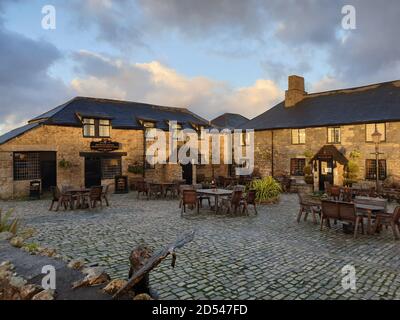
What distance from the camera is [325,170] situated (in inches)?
815

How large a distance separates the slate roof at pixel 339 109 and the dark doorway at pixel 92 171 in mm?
13620

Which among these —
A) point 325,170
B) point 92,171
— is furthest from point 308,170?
point 92,171

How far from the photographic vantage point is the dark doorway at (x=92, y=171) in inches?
763

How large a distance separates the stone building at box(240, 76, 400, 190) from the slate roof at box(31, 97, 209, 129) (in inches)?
266

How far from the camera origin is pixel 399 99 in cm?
1934

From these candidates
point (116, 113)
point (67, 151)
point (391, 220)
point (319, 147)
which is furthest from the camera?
point (116, 113)

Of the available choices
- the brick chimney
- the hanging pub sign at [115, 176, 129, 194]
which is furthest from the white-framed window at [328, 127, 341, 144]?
the hanging pub sign at [115, 176, 129, 194]

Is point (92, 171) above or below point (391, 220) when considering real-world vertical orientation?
above

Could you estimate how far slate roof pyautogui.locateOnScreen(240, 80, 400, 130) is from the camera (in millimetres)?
19266

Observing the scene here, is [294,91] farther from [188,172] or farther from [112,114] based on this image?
[112,114]

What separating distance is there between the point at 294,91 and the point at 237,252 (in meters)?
22.1

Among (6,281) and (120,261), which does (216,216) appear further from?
(6,281)

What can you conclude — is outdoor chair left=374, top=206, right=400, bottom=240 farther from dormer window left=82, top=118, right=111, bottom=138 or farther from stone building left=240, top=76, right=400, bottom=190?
dormer window left=82, top=118, right=111, bottom=138

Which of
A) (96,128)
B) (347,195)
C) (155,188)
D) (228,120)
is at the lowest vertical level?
(347,195)
